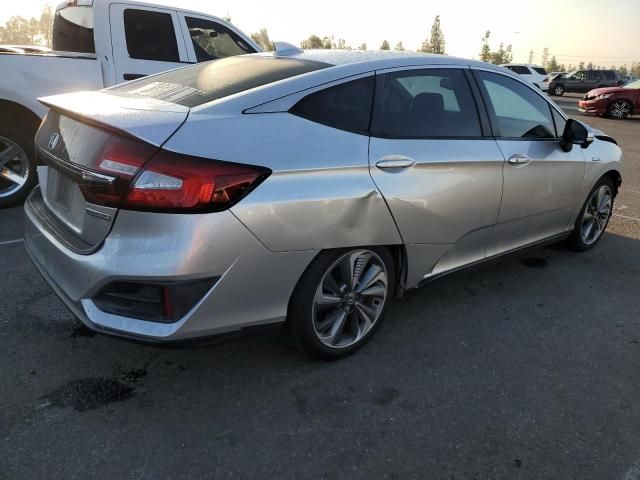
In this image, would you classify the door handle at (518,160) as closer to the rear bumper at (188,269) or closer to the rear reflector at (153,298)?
→ the rear bumper at (188,269)

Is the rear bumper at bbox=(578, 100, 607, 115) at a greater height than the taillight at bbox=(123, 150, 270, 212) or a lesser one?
lesser

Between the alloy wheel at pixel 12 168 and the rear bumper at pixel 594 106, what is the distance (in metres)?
19.7

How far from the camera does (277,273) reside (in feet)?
7.91

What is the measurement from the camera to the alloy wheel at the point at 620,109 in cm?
1914

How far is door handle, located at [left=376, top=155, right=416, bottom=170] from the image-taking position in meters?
2.71

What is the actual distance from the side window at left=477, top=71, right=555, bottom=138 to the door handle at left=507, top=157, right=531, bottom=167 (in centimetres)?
15

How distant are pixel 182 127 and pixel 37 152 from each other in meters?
1.19

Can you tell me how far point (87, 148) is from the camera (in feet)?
7.74

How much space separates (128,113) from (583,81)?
117 ft

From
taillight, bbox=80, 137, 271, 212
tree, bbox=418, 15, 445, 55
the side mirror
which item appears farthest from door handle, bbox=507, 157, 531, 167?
tree, bbox=418, 15, 445, 55

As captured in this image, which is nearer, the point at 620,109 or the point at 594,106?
the point at 620,109

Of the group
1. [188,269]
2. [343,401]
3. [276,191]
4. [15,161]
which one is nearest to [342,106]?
[276,191]

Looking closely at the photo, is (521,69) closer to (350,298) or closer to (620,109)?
(620,109)

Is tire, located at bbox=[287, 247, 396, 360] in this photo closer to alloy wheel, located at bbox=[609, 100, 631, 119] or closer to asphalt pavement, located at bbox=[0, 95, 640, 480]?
asphalt pavement, located at bbox=[0, 95, 640, 480]
